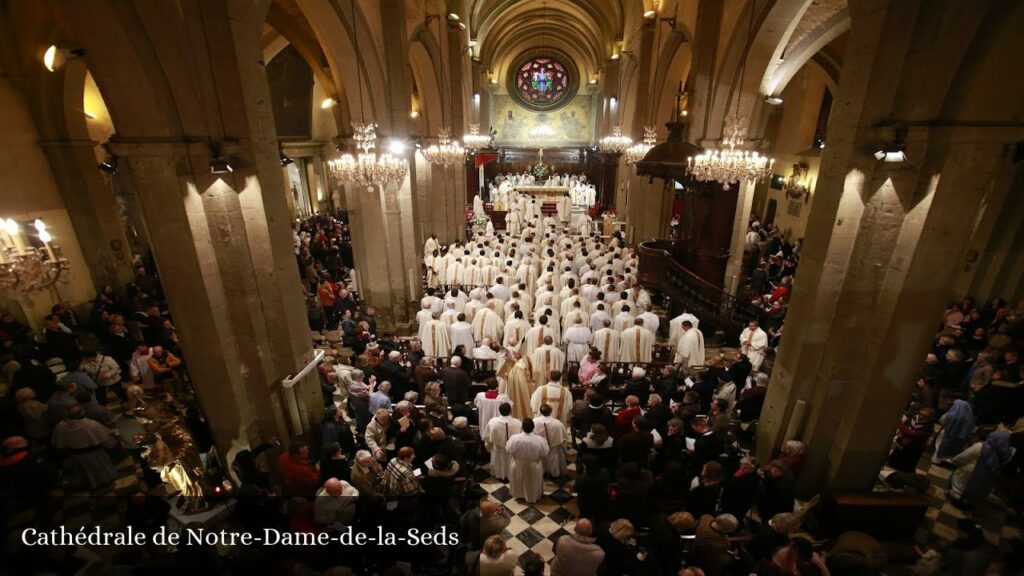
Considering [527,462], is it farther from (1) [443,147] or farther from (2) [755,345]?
(1) [443,147]

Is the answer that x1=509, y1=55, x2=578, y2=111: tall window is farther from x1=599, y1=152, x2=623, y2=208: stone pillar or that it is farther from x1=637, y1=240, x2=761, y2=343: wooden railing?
x1=637, y1=240, x2=761, y2=343: wooden railing

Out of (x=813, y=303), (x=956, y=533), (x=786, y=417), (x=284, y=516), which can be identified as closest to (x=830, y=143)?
(x=813, y=303)

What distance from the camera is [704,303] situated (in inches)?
444

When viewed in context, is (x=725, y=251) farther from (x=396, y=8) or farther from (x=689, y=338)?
(x=396, y=8)

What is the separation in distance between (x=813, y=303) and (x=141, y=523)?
8.19 m

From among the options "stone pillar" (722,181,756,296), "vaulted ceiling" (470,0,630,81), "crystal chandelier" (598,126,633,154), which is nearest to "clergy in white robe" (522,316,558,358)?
"stone pillar" (722,181,756,296)

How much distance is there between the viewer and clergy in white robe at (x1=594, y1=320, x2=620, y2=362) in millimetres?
9156

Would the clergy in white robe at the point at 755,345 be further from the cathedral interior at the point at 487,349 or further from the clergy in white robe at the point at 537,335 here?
the clergy in white robe at the point at 537,335

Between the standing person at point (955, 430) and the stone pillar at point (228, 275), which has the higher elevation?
the stone pillar at point (228, 275)

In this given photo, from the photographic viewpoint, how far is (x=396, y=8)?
35.0ft

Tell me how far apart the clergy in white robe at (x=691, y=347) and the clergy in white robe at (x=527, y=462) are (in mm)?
4237

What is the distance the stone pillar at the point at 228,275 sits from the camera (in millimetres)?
5574

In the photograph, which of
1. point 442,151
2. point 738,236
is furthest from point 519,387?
point 442,151

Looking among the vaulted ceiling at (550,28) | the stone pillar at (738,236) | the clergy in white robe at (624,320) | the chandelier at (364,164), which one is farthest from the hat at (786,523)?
the vaulted ceiling at (550,28)
